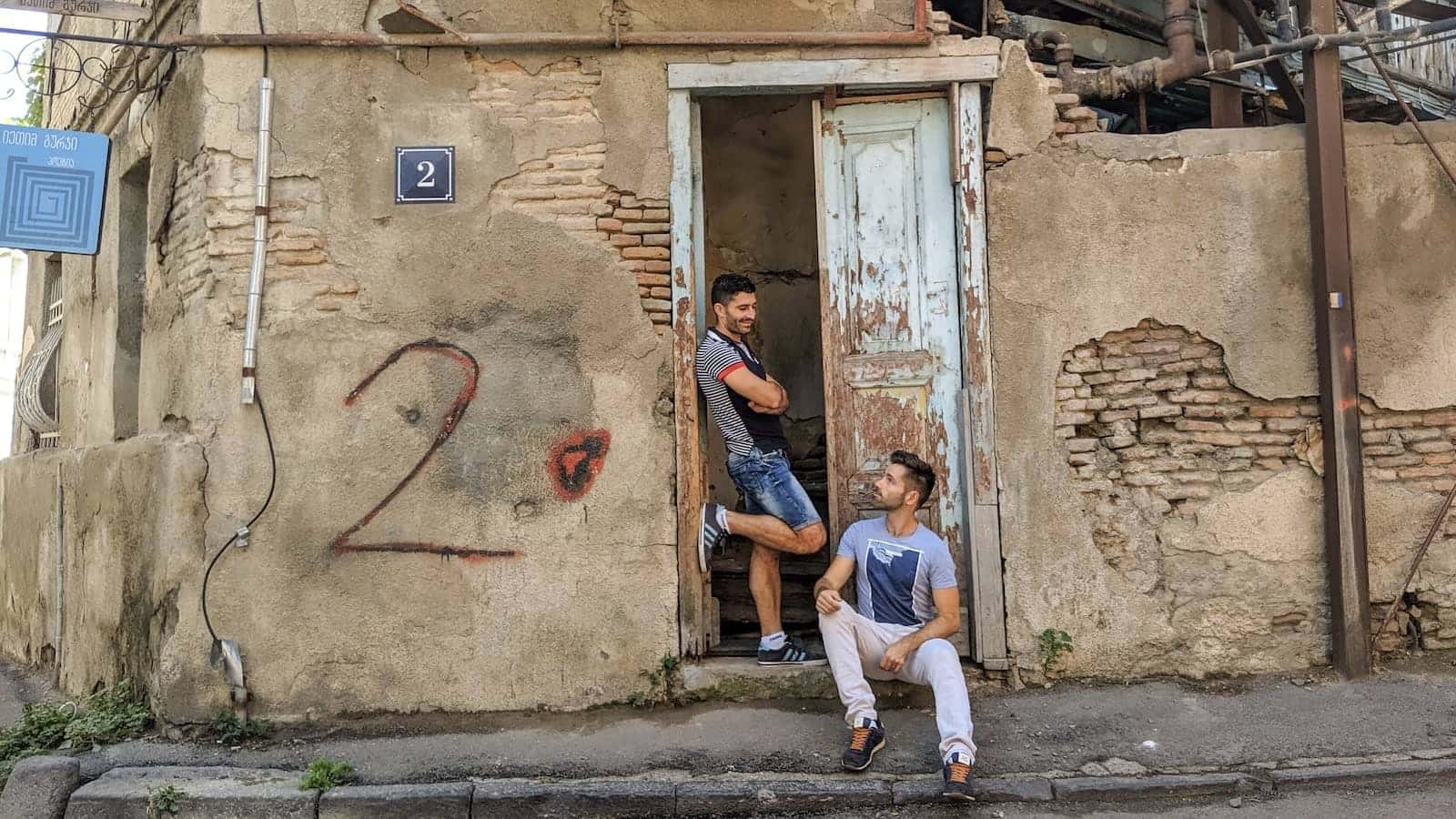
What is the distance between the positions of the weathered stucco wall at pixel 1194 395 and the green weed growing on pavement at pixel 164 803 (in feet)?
12.4

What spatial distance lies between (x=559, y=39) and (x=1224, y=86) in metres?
4.07

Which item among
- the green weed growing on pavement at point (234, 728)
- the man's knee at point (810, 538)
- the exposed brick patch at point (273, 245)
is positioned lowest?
the green weed growing on pavement at point (234, 728)

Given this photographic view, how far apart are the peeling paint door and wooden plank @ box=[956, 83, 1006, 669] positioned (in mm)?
95

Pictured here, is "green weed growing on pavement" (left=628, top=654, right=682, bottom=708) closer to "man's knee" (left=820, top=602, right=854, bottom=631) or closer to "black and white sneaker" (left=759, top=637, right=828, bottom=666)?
"black and white sneaker" (left=759, top=637, right=828, bottom=666)

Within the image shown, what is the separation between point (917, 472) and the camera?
187 inches


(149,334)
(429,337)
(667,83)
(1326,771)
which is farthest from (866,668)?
(149,334)

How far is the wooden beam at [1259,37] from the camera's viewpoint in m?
5.88

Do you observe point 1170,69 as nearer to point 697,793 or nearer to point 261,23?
point 697,793

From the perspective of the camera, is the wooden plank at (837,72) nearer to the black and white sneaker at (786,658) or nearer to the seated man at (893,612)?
the seated man at (893,612)

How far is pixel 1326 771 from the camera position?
13.9 ft

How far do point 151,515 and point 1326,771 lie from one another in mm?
5430

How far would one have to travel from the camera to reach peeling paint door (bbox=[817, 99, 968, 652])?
5316 mm

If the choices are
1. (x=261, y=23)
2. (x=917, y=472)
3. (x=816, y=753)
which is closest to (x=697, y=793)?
(x=816, y=753)

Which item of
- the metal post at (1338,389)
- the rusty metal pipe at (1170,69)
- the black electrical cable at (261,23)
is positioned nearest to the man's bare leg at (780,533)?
the metal post at (1338,389)
